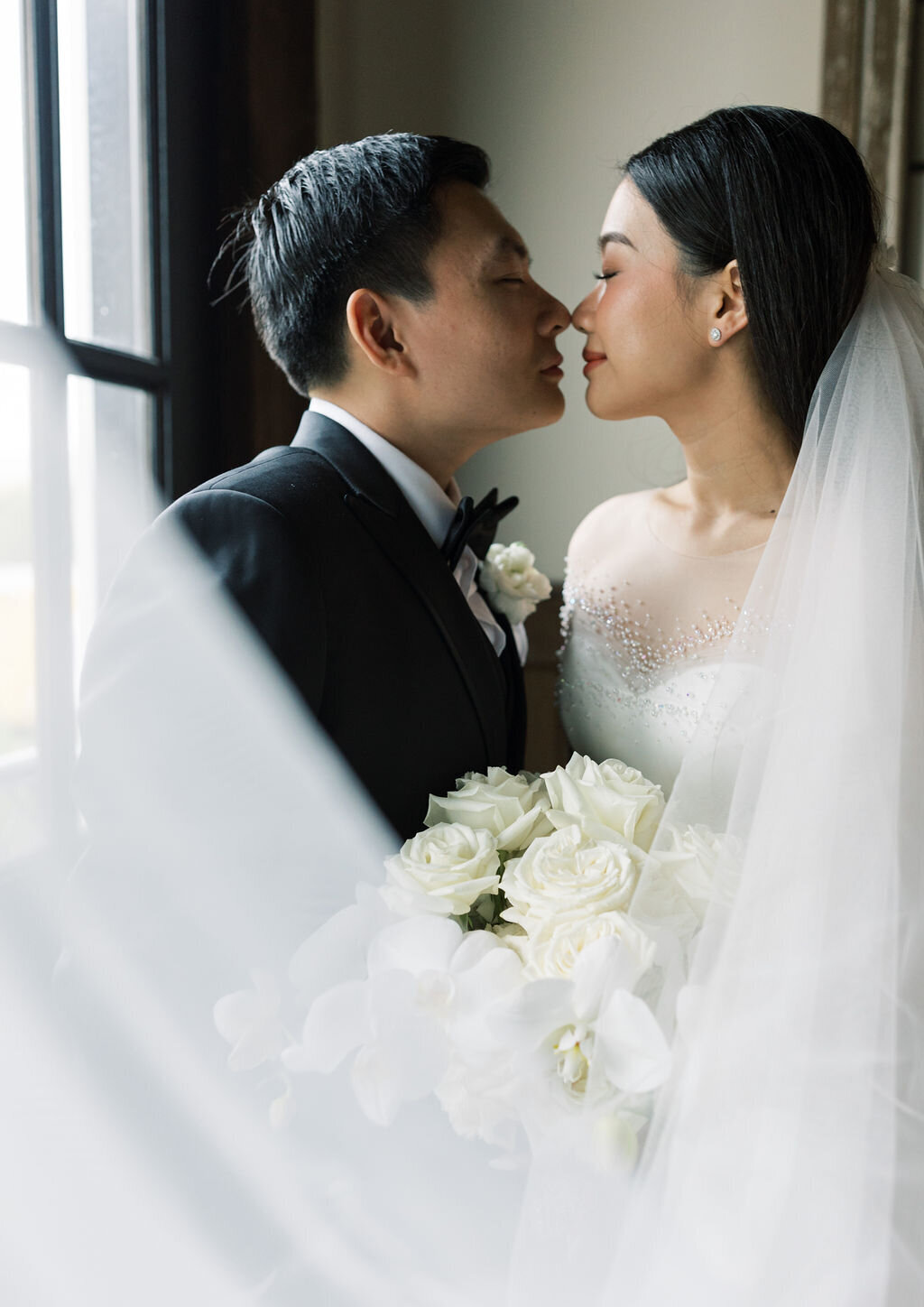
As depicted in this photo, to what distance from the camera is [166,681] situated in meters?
1.21

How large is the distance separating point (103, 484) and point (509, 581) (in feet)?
2.42

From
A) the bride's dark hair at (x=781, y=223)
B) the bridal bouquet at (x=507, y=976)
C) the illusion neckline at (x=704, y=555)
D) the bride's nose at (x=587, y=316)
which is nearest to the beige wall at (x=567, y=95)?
the illusion neckline at (x=704, y=555)

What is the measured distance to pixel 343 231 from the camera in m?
1.51

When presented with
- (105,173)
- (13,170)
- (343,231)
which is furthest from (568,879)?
(105,173)

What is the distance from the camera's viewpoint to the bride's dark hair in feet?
4.72

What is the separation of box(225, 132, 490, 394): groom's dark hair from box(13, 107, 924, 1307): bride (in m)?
0.30

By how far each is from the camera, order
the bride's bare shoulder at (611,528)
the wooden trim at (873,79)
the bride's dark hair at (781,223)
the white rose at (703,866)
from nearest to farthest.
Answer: the white rose at (703,866)
the bride's dark hair at (781,223)
the bride's bare shoulder at (611,528)
the wooden trim at (873,79)

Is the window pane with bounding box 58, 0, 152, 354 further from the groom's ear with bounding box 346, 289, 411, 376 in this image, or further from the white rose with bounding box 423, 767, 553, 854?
the white rose with bounding box 423, 767, 553, 854

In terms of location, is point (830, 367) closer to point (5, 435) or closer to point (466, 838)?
A: point (466, 838)

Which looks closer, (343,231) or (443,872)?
(443,872)

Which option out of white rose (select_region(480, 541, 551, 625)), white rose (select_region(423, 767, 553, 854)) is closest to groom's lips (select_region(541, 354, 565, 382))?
white rose (select_region(480, 541, 551, 625))

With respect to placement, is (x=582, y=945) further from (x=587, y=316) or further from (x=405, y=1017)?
(x=587, y=316)

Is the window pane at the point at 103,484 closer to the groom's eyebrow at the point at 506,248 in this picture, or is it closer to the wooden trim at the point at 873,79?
the groom's eyebrow at the point at 506,248

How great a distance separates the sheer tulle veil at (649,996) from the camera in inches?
38.5
